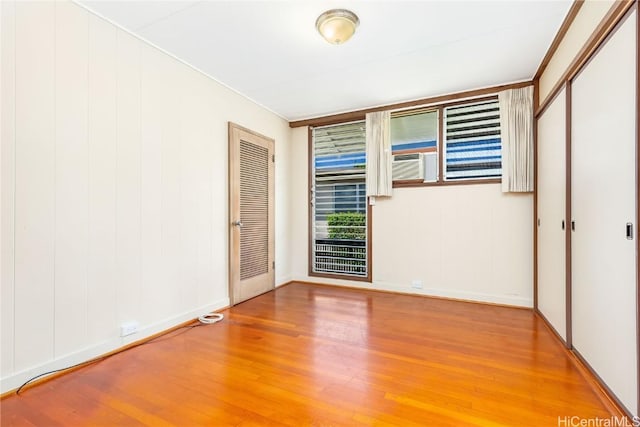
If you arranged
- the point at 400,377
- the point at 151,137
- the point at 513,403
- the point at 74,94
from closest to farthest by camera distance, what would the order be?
the point at 513,403 → the point at 400,377 → the point at 74,94 → the point at 151,137

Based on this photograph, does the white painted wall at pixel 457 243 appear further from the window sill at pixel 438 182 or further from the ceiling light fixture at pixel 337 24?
the ceiling light fixture at pixel 337 24

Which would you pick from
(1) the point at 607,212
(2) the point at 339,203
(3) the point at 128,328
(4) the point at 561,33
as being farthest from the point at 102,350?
(4) the point at 561,33

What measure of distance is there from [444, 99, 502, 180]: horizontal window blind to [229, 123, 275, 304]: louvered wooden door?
2.40 metres

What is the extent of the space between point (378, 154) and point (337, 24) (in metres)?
2.07

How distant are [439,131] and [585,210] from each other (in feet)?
6.98

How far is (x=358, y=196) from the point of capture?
14.5 feet

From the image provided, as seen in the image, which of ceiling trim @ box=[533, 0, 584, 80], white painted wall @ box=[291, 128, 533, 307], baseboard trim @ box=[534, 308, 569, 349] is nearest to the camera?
ceiling trim @ box=[533, 0, 584, 80]

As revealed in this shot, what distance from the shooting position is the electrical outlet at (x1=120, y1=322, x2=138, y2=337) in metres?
2.38

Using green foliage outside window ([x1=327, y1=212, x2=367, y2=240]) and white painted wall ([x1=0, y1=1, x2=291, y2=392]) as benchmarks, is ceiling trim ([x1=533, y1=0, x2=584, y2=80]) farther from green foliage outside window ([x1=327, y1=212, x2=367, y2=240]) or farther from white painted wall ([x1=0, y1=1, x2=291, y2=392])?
white painted wall ([x1=0, y1=1, x2=291, y2=392])

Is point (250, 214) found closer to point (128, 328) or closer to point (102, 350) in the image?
point (128, 328)

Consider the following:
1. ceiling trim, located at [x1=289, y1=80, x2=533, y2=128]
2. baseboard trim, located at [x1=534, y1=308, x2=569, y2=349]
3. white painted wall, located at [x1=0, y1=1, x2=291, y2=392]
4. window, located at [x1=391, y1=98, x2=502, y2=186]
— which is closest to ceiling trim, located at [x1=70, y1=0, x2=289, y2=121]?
white painted wall, located at [x1=0, y1=1, x2=291, y2=392]

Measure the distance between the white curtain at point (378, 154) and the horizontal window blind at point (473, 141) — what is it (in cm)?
73

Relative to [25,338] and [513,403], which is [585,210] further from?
[25,338]

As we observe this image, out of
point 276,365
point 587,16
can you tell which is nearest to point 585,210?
point 587,16
